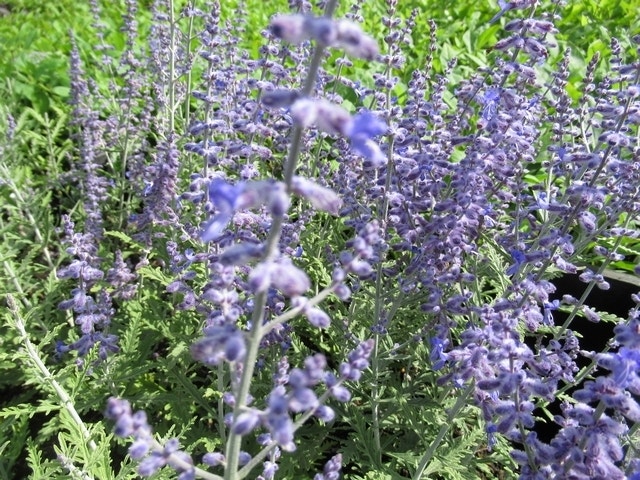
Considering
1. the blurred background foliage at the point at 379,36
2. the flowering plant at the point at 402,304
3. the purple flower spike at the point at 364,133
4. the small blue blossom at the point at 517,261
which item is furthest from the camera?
the blurred background foliage at the point at 379,36

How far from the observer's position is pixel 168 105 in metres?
5.14

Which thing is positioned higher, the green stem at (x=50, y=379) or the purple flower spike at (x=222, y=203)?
the purple flower spike at (x=222, y=203)

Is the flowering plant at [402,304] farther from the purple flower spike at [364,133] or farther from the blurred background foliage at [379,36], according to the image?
the blurred background foliage at [379,36]

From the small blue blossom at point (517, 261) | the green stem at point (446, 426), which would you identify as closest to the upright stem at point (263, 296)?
the green stem at point (446, 426)

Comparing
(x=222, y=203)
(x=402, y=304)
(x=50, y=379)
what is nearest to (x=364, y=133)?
(x=222, y=203)

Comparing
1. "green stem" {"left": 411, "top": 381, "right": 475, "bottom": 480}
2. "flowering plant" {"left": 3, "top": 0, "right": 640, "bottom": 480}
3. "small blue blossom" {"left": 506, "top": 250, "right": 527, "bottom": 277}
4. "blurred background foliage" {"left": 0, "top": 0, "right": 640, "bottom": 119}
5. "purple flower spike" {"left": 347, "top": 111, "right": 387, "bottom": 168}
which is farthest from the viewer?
"blurred background foliage" {"left": 0, "top": 0, "right": 640, "bottom": 119}

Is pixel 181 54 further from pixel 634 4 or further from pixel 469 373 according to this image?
pixel 634 4

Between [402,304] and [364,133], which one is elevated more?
[364,133]

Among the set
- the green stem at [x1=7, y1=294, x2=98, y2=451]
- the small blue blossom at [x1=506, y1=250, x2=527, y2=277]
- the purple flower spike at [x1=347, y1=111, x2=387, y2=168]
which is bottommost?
the green stem at [x1=7, y1=294, x2=98, y2=451]

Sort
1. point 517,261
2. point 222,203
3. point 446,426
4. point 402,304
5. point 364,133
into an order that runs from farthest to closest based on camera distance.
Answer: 1. point 402,304
2. point 517,261
3. point 446,426
4. point 222,203
5. point 364,133

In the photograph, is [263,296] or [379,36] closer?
[263,296]

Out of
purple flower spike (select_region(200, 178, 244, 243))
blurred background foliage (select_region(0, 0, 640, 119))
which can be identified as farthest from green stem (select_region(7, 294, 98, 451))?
blurred background foliage (select_region(0, 0, 640, 119))

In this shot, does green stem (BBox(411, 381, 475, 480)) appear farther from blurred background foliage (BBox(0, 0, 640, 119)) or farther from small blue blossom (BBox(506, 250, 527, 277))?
blurred background foliage (BBox(0, 0, 640, 119))

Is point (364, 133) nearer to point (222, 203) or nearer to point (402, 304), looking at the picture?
point (222, 203)
